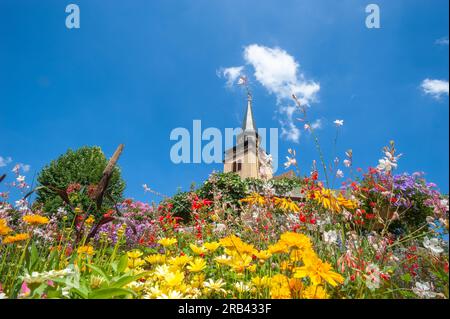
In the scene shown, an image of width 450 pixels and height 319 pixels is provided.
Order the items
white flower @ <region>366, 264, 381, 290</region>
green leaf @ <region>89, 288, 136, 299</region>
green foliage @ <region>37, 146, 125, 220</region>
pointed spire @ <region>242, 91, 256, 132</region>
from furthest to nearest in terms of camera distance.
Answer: pointed spire @ <region>242, 91, 256, 132</region>, green foliage @ <region>37, 146, 125, 220</region>, white flower @ <region>366, 264, 381, 290</region>, green leaf @ <region>89, 288, 136, 299</region>

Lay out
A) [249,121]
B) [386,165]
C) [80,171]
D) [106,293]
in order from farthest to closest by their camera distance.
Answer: [249,121], [80,171], [386,165], [106,293]

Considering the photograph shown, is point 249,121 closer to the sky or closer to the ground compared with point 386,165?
closer to the sky

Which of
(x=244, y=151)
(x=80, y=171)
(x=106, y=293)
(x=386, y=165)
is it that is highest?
(x=244, y=151)

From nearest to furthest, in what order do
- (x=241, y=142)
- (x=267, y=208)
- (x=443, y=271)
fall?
(x=443, y=271)
(x=267, y=208)
(x=241, y=142)

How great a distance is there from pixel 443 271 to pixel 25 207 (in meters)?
3.39

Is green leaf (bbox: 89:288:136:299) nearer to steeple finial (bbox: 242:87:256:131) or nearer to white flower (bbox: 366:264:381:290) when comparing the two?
white flower (bbox: 366:264:381:290)

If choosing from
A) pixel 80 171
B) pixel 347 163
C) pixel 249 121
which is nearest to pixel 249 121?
pixel 249 121

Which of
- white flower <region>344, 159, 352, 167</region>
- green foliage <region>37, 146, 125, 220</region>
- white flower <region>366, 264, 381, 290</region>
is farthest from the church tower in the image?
white flower <region>366, 264, 381, 290</region>

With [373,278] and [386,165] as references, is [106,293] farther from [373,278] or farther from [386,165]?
[386,165]
